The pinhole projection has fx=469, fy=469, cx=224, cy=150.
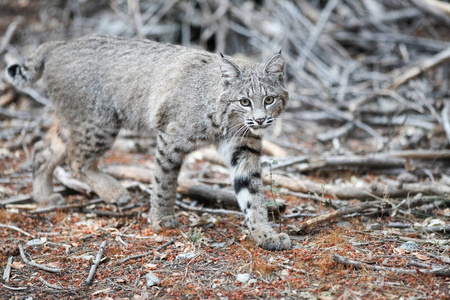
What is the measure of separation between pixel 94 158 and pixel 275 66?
8.15 feet

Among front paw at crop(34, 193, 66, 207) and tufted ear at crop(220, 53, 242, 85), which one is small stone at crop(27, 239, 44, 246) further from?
tufted ear at crop(220, 53, 242, 85)

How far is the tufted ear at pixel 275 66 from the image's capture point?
175 inches

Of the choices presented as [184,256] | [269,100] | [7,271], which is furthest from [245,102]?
[7,271]

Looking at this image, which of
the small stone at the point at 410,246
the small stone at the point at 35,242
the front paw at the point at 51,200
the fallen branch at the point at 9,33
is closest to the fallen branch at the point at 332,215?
the small stone at the point at 410,246

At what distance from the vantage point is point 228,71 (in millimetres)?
4406

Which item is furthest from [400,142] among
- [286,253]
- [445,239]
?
[286,253]

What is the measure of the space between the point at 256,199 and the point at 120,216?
1707mm

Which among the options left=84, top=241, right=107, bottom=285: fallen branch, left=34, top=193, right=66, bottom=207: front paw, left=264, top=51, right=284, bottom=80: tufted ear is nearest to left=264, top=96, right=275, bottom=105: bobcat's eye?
left=264, top=51, right=284, bottom=80: tufted ear

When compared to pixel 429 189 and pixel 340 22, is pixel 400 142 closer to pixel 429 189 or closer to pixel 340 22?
pixel 429 189

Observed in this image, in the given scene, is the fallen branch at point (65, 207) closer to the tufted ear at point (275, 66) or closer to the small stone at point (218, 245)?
the small stone at point (218, 245)

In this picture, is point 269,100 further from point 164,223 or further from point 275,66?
point 164,223

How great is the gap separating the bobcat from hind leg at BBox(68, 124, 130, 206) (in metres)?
0.01

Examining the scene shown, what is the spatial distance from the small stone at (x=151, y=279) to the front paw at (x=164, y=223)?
1032 millimetres

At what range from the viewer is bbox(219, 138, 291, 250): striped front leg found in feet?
14.6
